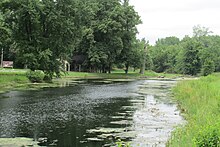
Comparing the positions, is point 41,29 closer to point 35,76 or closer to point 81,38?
point 35,76

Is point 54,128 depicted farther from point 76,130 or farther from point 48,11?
point 48,11

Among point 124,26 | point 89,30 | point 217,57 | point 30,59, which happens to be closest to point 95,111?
point 30,59

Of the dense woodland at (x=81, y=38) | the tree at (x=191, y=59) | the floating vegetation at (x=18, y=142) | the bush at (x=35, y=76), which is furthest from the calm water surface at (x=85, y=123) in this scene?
the tree at (x=191, y=59)

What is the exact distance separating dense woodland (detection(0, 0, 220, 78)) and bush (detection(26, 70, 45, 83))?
1.12 m

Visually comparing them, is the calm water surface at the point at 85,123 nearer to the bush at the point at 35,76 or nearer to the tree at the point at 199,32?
the bush at the point at 35,76

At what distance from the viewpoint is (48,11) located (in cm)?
4656

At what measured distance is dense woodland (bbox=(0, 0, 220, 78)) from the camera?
45.3 metres

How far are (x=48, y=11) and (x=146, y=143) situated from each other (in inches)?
1443

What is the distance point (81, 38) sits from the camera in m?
56.9

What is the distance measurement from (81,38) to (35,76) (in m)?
15.0

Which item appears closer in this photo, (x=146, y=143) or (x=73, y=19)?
(x=146, y=143)

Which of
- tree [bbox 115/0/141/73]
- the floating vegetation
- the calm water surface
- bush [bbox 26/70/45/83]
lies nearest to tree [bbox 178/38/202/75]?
tree [bbox 115/0/141/73]

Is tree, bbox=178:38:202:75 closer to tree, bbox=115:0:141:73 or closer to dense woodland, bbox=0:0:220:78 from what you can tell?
dense woodland, bbox=0:0:220:78

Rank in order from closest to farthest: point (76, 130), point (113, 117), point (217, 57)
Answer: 1. point (76, 130)
2. point (113, 117)
3. point (217, 57)
